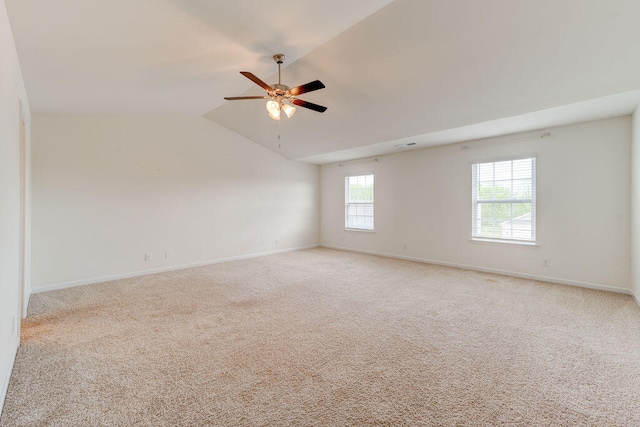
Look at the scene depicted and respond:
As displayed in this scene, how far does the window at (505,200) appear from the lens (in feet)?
15.7

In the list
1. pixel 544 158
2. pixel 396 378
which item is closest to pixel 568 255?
pixel 544 158

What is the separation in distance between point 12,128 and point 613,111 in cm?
655

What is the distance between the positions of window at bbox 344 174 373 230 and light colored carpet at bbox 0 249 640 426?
10.5 feet

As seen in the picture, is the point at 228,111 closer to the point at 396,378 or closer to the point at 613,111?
the point at 396,378

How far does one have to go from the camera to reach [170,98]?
4215mm

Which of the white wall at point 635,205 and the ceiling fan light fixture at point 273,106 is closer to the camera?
the ceiling fan light fixture at point 273,106

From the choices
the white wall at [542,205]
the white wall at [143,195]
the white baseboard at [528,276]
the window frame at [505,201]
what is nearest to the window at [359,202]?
the white wall at [542,205]

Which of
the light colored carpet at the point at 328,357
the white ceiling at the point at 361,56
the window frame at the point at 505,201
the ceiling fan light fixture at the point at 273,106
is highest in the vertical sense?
the white ceiling at the point at 361,56

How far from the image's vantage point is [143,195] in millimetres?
5156

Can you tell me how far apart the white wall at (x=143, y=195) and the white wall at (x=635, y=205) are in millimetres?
6233

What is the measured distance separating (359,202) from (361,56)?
14.8ft

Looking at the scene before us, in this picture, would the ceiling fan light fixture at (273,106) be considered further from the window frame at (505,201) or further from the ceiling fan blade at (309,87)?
the window frame at (505,201)

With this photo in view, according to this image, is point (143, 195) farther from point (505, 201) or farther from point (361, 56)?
point (505, 201)

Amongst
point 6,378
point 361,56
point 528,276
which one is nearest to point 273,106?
point 361,56
